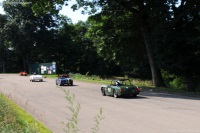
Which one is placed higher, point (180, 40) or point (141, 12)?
point (141, 12)

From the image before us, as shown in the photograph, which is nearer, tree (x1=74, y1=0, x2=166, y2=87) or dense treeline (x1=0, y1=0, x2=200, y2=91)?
dense treeline (x1=0, y1=0, x2=200, y2=91)

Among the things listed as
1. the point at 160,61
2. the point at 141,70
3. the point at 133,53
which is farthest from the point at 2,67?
the point at 160,61

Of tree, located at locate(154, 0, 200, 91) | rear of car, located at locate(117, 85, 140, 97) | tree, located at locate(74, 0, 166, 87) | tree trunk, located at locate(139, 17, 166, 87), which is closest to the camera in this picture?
rear of car, located at locate(117, 85, 140, 97)

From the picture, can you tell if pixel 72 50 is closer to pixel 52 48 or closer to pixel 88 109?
pixel 52 48

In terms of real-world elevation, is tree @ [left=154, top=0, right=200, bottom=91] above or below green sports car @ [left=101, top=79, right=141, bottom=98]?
above

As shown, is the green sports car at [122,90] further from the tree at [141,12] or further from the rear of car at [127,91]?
the tree at [141,12]

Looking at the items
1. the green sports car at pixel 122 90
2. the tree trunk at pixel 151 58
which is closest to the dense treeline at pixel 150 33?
the tree trunk at pixel 151 58

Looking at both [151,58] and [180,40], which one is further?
[151,58]

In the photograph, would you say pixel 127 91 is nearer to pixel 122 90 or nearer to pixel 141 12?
pixel 122 90

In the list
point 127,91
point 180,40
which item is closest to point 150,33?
point 180,40

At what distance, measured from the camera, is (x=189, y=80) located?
27.6 meters

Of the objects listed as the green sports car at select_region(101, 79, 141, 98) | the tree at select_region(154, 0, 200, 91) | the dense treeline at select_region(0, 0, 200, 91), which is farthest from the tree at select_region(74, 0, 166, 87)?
the green sports car at select_region(101, 79, 141, 98)

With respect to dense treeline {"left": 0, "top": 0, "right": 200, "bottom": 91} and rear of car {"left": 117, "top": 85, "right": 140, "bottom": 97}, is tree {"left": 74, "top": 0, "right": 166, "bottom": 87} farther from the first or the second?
rear of car {"left": 117, "top": 85, "right": 140, "bottom": 97}

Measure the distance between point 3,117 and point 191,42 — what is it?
18.1 metres
